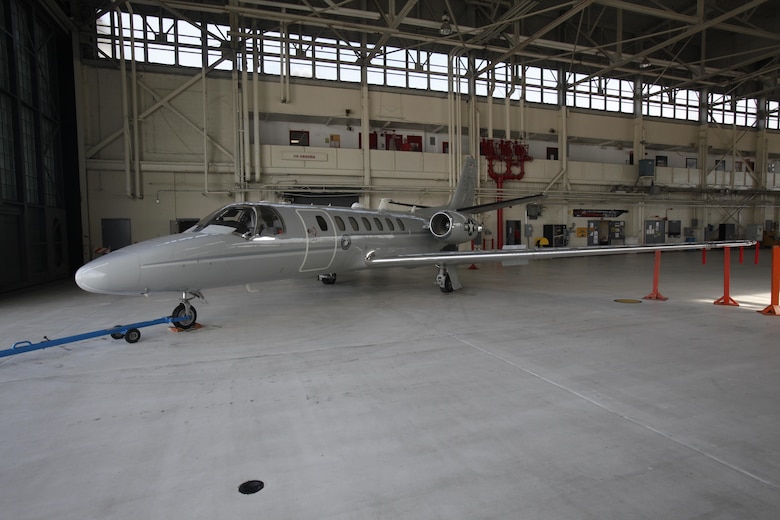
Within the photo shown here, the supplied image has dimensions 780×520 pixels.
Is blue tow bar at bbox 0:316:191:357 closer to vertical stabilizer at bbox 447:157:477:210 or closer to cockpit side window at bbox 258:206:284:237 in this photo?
cockpit side window at bbox 258:206:284:237

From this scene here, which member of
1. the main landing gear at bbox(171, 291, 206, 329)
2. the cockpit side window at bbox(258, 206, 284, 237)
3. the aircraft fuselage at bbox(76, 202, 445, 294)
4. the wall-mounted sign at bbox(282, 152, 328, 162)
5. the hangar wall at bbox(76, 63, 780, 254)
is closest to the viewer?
the aircraft fuselage at bbox(76, 202, 445, 294)

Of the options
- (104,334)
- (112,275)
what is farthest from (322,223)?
(104,334)

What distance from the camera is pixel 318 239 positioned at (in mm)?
8797

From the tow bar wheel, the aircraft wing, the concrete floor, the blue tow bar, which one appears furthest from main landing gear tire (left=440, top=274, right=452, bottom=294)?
the tow bar wheel

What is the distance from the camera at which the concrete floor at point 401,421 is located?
2.56 meters

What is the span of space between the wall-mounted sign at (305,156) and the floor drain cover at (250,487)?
18.0m

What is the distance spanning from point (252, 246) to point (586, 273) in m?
13.7

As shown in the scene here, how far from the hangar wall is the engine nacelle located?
8.56 meters

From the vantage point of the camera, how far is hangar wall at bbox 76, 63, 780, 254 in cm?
1728

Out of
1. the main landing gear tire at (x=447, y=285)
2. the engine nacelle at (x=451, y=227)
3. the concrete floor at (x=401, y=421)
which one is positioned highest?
the engine nacelle at (x=451, y=227)

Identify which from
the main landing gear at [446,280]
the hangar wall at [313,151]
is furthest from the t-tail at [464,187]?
the hangar wall at [313,151]

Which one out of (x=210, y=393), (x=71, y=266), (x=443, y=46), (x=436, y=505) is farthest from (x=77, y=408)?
(x=443, y=46)

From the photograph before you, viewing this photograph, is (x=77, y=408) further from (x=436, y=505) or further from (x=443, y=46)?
(x=443, y=46)

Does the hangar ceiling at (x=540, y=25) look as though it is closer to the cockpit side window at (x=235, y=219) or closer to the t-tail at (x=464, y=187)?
the t-tail at (x=464, y=187)
